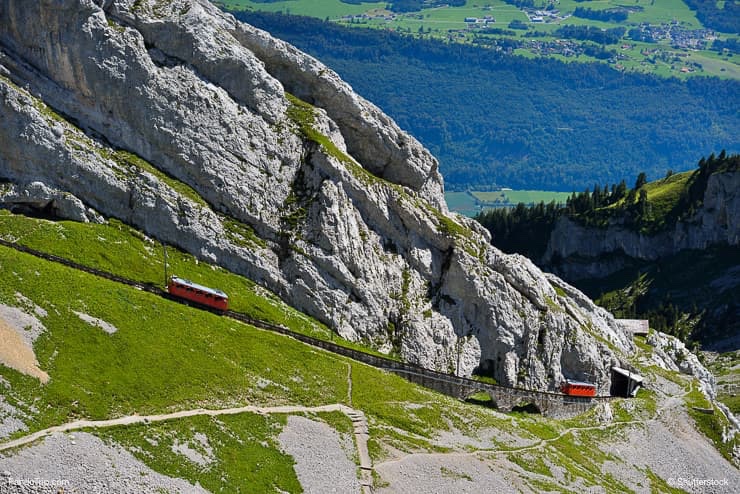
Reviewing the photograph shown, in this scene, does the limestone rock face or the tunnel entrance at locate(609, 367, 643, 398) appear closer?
the limestone rock face

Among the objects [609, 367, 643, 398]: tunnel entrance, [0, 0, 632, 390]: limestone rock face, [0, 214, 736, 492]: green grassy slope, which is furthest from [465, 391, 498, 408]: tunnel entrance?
[609, 367, 643, 398]: tunnel entrance

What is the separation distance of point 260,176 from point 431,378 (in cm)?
2997

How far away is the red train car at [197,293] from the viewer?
311 feet

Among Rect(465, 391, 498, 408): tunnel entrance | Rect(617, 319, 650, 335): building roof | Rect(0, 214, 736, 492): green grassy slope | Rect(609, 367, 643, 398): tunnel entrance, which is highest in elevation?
Rect(0, 214, 736, 492): green grassy slope

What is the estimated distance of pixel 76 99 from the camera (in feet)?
345

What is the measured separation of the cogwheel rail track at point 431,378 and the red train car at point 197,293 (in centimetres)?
58

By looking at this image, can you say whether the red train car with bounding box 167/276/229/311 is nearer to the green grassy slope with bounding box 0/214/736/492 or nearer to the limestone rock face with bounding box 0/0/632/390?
the green grassy slope with bounding box 0/214/736/492

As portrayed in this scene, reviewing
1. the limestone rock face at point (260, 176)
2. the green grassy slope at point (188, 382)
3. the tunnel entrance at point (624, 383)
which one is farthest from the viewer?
the tunnel entrance at point (624, 383)

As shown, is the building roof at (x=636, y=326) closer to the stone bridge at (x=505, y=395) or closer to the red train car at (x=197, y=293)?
the stone bridge at (x=505, y=395)

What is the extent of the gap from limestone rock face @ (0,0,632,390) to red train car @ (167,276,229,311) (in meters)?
10.2

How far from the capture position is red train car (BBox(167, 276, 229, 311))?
9475cm

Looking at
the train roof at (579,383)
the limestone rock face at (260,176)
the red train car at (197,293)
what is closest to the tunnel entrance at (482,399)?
the limestone rock face at (260,176)

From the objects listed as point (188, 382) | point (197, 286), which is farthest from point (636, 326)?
point (188, 382)

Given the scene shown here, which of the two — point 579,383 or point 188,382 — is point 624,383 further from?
point 188,382
